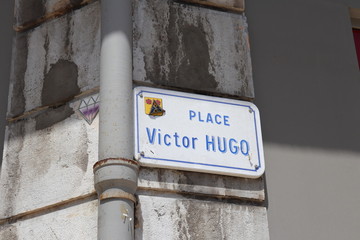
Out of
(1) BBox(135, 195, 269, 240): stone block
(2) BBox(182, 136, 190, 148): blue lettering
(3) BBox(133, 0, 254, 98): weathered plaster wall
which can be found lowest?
(1) BBox(135, 195, 269, 240): stone block

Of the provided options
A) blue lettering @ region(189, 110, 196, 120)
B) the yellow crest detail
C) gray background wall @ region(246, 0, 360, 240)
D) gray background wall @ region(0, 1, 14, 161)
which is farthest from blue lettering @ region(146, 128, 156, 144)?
gray background wall @ region(0, 1, 14, 161)

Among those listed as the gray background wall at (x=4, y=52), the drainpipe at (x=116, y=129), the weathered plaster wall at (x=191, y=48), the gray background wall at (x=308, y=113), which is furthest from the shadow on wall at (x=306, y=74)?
the gray background wall at (x=4, y=52)

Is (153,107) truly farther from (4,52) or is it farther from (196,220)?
(4,52)

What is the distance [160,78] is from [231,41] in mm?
555

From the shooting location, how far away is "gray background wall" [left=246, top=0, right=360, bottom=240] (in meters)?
3.98

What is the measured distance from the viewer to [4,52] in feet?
14.3

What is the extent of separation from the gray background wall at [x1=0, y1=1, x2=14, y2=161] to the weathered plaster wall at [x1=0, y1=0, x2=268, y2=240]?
0.08 metres

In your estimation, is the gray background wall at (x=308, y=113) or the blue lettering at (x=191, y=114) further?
the gray background wall at (x=308, y=113)

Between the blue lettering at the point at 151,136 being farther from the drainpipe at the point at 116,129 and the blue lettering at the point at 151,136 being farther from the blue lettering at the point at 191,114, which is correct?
the blue lettering at the point at 191,114

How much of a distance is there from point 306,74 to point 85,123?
1.44 metres

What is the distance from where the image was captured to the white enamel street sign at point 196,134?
3650 mm

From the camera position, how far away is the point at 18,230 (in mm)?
3709

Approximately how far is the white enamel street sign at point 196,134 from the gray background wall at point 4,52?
90cm

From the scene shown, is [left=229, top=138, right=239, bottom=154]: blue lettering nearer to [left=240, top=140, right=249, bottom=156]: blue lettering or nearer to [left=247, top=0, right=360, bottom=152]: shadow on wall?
[left=240, top=140, right=249, bottom=156]: blue lettering
